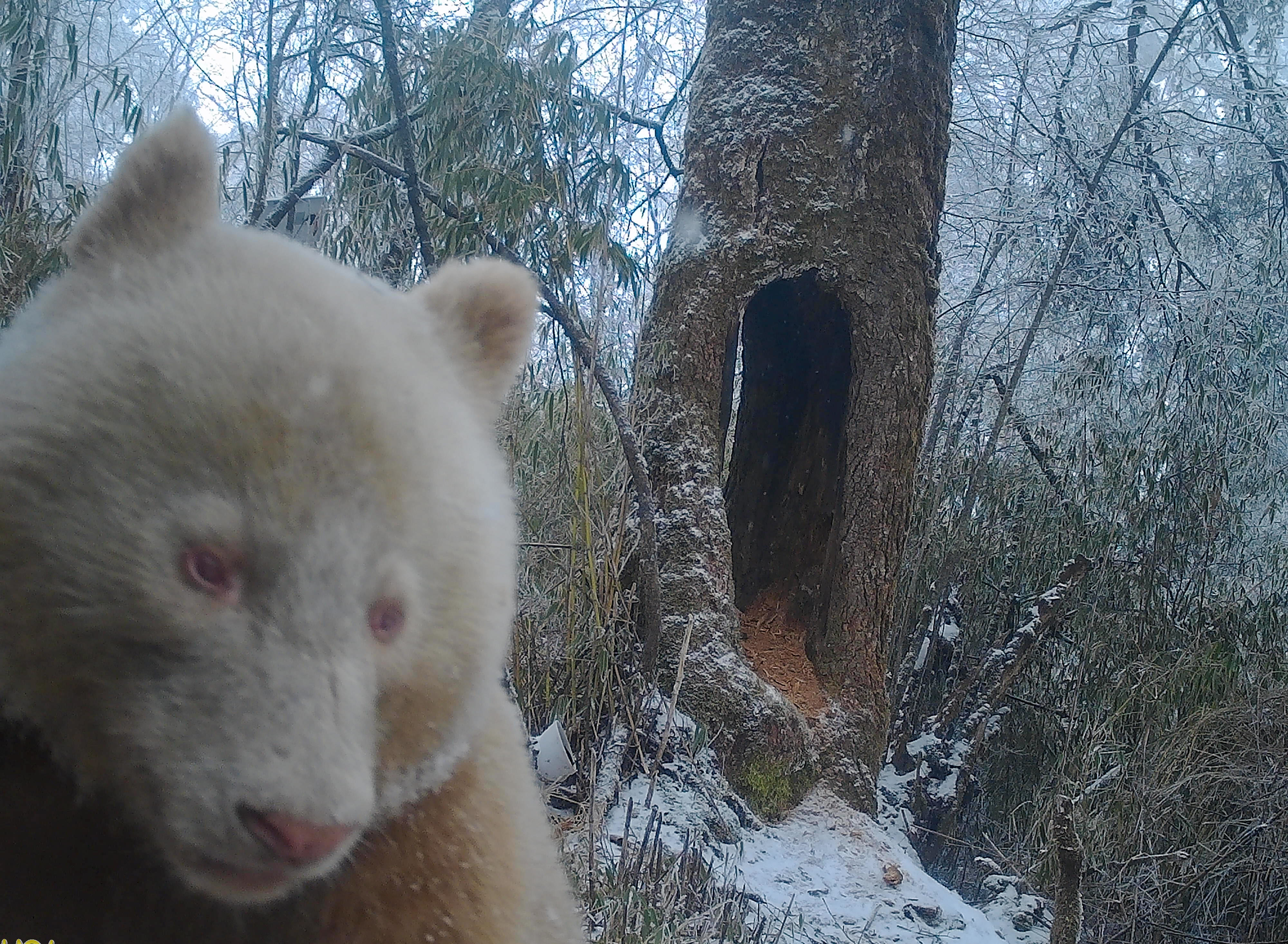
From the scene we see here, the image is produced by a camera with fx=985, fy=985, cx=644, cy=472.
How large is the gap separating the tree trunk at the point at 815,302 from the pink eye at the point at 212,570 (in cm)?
271

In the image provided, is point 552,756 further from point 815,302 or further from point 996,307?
point 996,307

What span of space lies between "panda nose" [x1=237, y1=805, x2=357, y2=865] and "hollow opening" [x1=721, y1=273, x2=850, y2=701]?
10.5 ft

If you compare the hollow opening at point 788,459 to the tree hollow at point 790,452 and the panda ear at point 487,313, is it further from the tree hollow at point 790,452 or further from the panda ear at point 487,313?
the panda ear at point 487,313

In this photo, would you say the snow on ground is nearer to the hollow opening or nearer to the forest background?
the forest background

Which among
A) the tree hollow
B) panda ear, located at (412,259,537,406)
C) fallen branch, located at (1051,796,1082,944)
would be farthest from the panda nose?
the tree hollow

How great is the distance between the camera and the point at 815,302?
3750 mm

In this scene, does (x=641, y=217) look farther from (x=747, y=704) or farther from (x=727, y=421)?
(x=747, y=704)

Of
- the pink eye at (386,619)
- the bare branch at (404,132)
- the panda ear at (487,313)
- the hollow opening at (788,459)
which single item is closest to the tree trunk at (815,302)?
the hollow opening at (788,459)

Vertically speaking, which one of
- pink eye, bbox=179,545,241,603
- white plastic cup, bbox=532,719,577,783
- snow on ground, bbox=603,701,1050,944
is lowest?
snow on ground, bbox=603,701,1050,944

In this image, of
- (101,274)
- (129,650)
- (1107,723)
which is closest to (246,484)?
(129,650)

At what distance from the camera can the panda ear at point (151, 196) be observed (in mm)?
758

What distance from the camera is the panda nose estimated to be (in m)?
0.56

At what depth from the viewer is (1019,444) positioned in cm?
623

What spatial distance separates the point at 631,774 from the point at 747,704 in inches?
21.3
